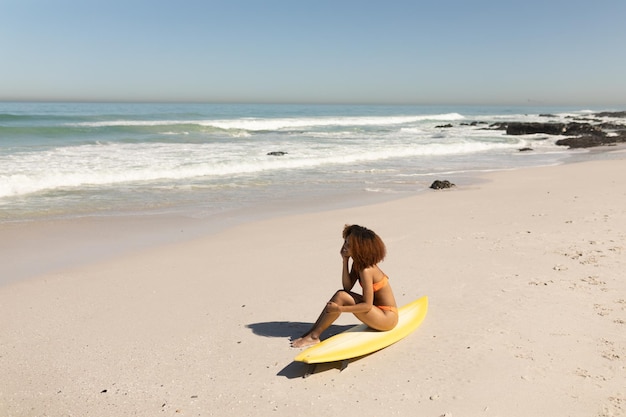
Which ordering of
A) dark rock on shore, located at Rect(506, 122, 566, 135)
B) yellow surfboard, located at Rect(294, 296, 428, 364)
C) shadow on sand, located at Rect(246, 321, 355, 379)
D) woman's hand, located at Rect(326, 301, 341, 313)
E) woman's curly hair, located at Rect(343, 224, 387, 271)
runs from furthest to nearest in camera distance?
dark rock on shore, located at Rect(506, 122, 566, 135) < shadow on sand, located at Rect(246, 321, 355, 379) < woman's hand, located at Rect(326, 301, 341, 313) < woman's curly hair, located at Rect(343, 224, 387, 271) < yellow surfboard, located at Rect(294, 296, 428, 364)

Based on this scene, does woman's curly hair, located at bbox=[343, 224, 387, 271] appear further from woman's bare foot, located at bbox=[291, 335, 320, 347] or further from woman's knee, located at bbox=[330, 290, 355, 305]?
woman's bare foot, located at bbox=[291, 335, 320, 347]

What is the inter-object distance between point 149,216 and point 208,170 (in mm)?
6297

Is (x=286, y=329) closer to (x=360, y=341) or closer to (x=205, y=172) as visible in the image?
(x=360, y=341)

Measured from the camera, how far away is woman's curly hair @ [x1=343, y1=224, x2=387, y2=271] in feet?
13.7

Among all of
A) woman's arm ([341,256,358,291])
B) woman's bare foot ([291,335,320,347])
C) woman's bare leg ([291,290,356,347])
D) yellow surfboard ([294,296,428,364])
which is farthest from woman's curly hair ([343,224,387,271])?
woman's bare foot ([291,335,320,347])

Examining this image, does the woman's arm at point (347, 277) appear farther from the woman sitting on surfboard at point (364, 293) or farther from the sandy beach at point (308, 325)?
the sandy beach at point (308, 325)

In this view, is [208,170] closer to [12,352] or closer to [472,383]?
[12,352]

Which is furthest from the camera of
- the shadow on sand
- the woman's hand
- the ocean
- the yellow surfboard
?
the ocean

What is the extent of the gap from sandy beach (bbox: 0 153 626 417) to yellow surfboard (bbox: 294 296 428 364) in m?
0.10

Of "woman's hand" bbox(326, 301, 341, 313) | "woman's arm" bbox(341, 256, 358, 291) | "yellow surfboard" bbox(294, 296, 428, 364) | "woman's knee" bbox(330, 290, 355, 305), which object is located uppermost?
"woman's arm" bbox(341, 256, 358, 291)

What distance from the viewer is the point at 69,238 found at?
26.0 ft

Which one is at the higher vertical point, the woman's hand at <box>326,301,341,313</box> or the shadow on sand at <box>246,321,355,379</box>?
the woman's hand at <box>326,301,341,313</box>

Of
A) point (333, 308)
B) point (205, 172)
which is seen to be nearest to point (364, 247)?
point (333, 308)

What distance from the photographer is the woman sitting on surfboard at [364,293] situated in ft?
13.7
